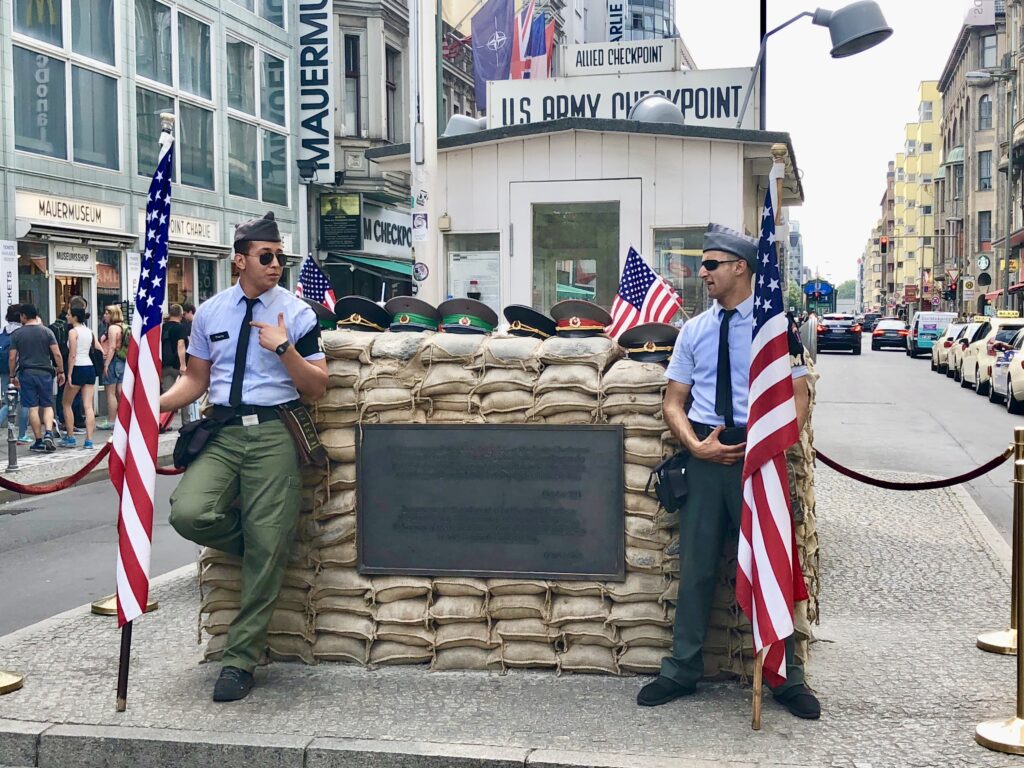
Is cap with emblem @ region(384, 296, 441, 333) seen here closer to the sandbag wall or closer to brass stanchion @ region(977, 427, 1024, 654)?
the sandbag wall

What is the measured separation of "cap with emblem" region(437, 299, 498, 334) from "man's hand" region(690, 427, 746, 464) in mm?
1464

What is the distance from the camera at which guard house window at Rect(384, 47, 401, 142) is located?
1359 inches

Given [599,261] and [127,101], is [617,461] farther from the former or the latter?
[127,101]

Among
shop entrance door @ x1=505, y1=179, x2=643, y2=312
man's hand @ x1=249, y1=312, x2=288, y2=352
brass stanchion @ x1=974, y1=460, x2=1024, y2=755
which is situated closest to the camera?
brass stanchion @ x1=974, y1=460, x2=1024, y2=755

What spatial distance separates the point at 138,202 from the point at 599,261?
49.7 ft

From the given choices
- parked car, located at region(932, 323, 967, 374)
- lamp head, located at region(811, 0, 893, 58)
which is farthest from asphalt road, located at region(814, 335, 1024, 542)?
lamp head, located at region(811, 0, 893, 58)

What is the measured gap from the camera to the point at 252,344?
16.8 ft

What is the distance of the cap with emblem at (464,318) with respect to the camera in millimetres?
5766

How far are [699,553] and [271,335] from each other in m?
2.01

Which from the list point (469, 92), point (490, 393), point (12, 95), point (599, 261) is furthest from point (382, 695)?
point (469, 92)

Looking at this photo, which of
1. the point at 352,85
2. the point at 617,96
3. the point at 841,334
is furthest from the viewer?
the point at 841,334

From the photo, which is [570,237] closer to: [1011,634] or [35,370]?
[1011,634]

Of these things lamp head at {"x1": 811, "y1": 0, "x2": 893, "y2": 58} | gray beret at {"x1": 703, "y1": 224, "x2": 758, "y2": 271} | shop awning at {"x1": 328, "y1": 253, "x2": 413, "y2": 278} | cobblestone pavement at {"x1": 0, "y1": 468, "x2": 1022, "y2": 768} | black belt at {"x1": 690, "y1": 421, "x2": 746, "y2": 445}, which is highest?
lamp head at {"x1": 811, "y1": 0, "x2": 893, "y2": 58}

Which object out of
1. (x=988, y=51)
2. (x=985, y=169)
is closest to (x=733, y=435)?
(x=985, y=169)
